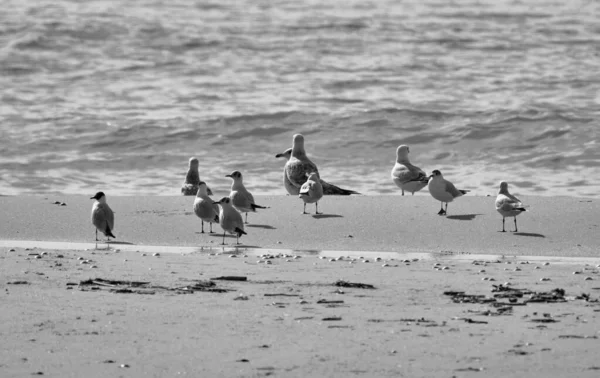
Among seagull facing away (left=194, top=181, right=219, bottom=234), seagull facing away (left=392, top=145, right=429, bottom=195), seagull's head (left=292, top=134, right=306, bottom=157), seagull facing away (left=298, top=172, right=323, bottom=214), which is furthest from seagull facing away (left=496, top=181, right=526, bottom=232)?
seagull's head (left=292, top=134, right=306, bottom=157)

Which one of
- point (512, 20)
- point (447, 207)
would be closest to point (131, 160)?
point (447, 207)

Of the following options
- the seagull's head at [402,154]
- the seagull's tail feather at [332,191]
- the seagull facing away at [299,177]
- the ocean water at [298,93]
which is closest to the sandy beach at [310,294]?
the seagull's tail feather at [332,191]

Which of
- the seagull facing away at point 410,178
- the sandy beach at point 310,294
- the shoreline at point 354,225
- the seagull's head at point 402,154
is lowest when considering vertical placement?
the sandy beach at point 310,294

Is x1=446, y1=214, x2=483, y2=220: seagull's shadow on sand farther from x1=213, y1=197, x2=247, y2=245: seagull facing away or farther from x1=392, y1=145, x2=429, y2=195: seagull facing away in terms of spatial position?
x1=213, y1=197, x2=247, y2=245: seagull facing away

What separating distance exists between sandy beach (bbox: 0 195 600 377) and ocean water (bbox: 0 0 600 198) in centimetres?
361

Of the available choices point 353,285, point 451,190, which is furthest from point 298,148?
point 353,285

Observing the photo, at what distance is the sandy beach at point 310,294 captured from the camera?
662cm

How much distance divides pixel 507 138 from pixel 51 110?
28.6 ft

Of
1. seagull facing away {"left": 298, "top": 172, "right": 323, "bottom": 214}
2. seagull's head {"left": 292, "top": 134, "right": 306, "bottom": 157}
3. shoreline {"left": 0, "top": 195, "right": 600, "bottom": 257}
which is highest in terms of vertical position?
seagull's head {"left": 292, "top": 134, "right": 306, "bottom": 157}

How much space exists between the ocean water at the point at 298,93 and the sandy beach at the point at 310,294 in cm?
361

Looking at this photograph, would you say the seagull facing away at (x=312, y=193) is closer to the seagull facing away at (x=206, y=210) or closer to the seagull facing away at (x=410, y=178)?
the seagull facing away at (x=206, y=210)

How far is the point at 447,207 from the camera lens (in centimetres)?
1281

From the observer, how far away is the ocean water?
1756cm

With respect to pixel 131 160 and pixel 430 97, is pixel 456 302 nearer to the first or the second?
pixel 131 160
